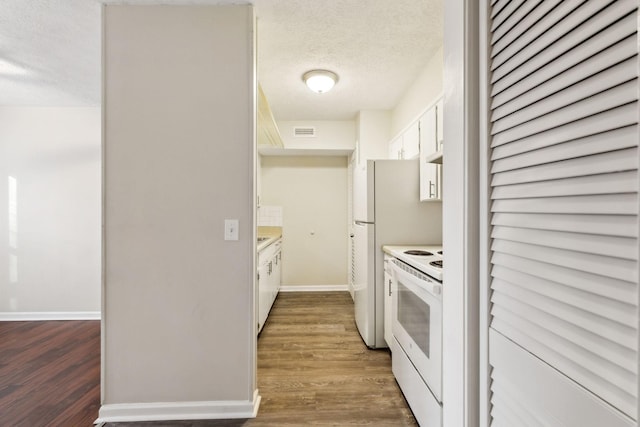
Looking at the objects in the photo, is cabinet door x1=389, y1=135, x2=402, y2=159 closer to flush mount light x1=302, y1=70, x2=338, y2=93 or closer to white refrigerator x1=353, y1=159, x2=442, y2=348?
white refrigerator x1=353, y1=159, x2=442, y2=348

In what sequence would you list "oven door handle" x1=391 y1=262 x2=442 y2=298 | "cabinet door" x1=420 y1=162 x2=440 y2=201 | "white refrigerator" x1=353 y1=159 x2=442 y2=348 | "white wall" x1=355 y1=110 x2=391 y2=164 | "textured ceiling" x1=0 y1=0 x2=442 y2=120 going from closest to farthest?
"oven door handle" x1=391 y1=262 x2=442 y2=298
"textured ceiling" x1=0 y1=0 x2=442 y2=120
"cabinet door" x1=420 y1=162 x2=440 y2=201
"white refrigerator" x1=353 y1=159 x2=442 y2=348
"white wall" x1=355 y1=110 x2=391 y2=164

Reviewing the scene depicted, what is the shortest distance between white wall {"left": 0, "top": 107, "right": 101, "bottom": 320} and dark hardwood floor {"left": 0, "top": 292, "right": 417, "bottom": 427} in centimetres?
28

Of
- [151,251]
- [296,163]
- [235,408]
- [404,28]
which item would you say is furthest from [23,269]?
[404,28]

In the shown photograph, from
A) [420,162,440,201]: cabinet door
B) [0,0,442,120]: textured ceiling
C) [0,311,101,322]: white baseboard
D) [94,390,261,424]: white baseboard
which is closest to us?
[94,390,261,424]: white baseboard

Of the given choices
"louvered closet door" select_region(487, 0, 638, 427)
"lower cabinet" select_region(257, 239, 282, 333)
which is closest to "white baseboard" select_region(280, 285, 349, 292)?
"lower cabinet" select_region(257, 239, 282, 333)

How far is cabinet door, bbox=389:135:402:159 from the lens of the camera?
10.8ft

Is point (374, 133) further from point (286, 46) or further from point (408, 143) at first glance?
point (286, 46)

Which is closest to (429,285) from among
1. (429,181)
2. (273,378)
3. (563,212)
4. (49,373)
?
(563,212)

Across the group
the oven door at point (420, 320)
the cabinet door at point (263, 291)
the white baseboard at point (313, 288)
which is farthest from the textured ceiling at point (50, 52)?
the white baseboard at point (313, 288)

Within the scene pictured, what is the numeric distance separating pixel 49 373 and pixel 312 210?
3.32 metres

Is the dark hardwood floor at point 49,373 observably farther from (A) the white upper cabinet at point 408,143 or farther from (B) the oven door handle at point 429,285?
(A) the white upper cabinet at point 408,143

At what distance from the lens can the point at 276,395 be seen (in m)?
1.96

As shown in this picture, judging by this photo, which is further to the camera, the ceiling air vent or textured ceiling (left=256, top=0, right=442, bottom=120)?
the ceiling air vent

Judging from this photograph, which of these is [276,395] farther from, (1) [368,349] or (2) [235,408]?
(1) [368,349]
